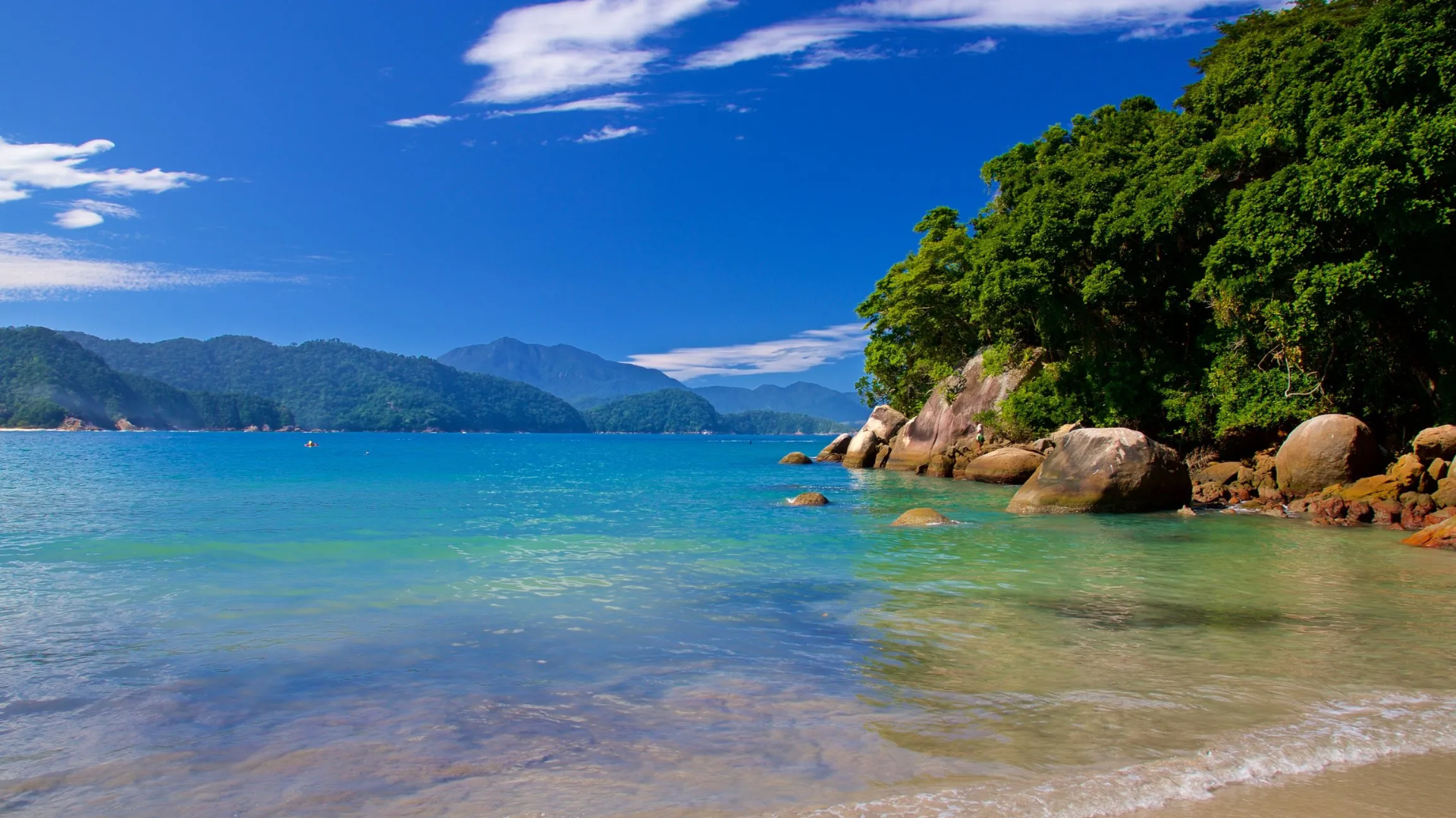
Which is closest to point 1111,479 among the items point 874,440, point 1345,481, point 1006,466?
point 1345,481

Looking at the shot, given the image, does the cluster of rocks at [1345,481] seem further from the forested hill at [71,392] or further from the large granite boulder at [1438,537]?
the forested hill at [71,392]

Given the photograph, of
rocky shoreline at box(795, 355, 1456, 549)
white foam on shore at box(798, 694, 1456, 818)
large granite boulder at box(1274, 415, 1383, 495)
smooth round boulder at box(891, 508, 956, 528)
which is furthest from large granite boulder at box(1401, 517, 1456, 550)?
white foam on shore at box(798, 694, 1456, 818)

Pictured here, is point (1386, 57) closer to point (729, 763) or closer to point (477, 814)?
point (729, 763)

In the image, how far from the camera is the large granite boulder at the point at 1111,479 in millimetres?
19781

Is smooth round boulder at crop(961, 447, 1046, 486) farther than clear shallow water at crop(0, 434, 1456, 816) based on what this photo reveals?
Yes

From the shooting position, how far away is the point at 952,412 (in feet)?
129

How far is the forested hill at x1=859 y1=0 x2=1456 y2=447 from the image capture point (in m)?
18.4

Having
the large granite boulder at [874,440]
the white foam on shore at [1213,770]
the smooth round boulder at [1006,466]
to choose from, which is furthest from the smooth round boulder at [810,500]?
the large granite boulder at [874,440]

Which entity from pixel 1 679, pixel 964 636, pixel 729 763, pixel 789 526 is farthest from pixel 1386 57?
pixel 1 679

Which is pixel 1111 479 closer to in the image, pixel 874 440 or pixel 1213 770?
pixel 1213 770

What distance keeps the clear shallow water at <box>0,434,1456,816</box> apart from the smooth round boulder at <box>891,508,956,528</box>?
204cm

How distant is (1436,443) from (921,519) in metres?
11.3

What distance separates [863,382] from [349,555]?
4075cm

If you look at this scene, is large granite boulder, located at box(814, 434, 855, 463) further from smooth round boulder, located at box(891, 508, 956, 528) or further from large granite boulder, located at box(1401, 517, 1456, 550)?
large granite boulder, located at box(1401, 517, 1456, 550)
